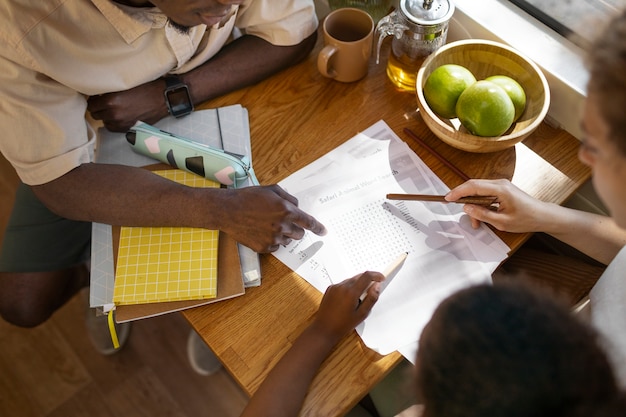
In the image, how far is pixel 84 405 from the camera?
153 cm

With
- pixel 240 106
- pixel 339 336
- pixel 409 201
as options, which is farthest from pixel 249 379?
pixel 240 106

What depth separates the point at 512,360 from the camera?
1.70 ft

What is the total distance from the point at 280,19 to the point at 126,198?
48 centimetres

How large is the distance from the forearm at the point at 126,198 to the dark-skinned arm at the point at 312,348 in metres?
0.24

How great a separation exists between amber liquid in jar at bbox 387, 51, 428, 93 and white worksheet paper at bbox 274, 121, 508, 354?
12 centimetres

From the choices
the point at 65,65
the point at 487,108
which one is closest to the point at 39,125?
the point at 65,65

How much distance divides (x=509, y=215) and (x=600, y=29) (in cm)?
39

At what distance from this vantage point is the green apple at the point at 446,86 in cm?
100

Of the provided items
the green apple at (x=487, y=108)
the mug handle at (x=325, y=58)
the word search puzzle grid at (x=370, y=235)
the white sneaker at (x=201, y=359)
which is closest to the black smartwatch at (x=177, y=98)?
the mug handle at (x=325, y=58)

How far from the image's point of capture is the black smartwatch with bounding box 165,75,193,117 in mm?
1104

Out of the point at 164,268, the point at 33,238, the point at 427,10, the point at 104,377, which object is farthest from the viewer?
the point at 104,377

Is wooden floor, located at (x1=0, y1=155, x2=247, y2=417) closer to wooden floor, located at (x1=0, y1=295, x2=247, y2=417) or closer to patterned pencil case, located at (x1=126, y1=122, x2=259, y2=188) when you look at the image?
wooden floor, located at (x1=0, y1=295, x2=247, y2=417)

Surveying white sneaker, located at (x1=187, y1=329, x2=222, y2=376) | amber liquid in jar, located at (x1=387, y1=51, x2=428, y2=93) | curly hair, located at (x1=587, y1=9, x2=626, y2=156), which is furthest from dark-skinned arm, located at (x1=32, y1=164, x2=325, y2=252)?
white sneaker, located at (x1=187, y1=329, x2=222, y2=376)

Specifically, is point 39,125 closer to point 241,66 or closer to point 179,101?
point 179,101
